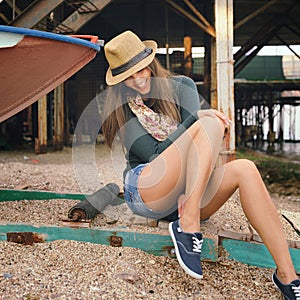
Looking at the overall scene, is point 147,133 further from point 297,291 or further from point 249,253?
point 297,291

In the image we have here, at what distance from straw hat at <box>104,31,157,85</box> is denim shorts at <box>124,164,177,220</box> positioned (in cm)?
47

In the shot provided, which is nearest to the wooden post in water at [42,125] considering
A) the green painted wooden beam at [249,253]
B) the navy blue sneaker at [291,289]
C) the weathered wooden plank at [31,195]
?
the weathered wooden plank at [31,195]

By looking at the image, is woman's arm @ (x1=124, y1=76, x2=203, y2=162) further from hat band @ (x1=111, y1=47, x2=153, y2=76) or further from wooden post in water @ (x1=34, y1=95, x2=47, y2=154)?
wooden post in water @ (x1=34, y1=95, x2=47, y2=154)

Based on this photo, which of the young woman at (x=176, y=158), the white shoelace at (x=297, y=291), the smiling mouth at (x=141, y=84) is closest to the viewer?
the white shoelace at (x=297, y=291)

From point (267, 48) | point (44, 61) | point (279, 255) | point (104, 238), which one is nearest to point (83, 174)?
point (44, 61)

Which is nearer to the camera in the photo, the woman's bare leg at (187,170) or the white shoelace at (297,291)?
the white shoelace at (297,291)

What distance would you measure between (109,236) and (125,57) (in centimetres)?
91

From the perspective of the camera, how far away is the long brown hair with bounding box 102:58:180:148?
94.0 inches

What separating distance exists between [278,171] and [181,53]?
3273mm

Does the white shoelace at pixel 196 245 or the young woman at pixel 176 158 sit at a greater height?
the young woman at pixel 176 158

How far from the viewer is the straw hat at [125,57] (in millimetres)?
2248

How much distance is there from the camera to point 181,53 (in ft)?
29.7

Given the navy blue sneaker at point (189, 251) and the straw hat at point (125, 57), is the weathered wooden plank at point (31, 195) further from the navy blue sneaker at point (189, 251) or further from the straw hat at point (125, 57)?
the navy blue sneaker at point (189, 251)

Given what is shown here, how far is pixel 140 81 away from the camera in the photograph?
2.31 m
